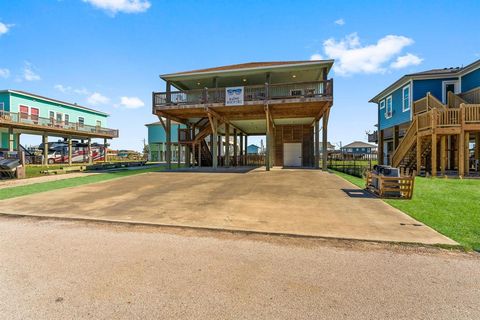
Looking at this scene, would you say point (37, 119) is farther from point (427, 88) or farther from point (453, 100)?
point (453, 100)

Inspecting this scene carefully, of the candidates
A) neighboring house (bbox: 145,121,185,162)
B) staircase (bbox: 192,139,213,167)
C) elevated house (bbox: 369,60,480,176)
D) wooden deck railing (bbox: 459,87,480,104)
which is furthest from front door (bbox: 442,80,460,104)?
neighboring house (bbox: 145,121,185,162)

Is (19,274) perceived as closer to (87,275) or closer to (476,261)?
(87,275)

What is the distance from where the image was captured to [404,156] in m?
15.2

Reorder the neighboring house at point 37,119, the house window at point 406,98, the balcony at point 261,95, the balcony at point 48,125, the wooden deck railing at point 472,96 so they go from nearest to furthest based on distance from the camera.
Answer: the wooden deck railing at point 472,96 → the balcony at point 261,95 → the house window at point 406,98 → the balcony at point 48,125 → the neighboring house at point 37,119

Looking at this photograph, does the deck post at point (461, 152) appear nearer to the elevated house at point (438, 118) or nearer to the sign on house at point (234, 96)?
the elevated house at point (438, 118)

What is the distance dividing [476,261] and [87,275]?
5.10 metres

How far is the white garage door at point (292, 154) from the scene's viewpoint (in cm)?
2436

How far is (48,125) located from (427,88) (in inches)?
1314

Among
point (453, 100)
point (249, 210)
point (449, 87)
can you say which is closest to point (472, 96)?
point (453, 100)

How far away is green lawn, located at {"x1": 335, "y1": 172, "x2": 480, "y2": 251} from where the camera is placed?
4.13m

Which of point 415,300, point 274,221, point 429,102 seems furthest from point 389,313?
point 429,102

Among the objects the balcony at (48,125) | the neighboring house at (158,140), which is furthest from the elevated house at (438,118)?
the neighboring house at (158,140)

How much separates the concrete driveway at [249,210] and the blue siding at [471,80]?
41.9 ft

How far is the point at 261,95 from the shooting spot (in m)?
16.5
